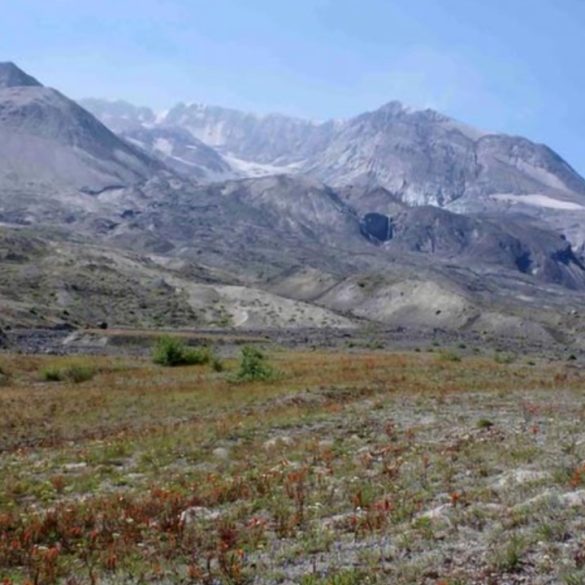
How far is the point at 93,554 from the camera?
1122 cm

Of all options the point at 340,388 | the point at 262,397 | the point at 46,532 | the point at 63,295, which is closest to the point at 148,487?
the point at 46,532

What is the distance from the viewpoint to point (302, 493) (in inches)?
550

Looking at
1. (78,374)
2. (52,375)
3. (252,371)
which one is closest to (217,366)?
(78,374)

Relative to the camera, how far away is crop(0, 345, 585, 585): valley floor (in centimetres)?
1003

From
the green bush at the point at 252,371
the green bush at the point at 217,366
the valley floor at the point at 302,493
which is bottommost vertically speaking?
the green bush at the point at 217,366

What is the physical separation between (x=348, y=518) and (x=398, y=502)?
1.11 metres

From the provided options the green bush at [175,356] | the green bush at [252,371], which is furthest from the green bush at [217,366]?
the green bush at [252,371]

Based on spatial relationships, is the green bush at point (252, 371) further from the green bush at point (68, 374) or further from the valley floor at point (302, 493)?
the valley floor at point (302, 493)

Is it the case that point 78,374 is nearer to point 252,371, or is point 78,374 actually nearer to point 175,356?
point 175,356

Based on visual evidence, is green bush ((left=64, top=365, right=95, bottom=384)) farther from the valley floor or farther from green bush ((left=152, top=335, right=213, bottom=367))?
the valley floor

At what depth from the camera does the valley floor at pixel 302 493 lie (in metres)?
10.0

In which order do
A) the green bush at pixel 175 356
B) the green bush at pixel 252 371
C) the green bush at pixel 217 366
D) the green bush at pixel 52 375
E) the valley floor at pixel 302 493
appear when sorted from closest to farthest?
the valley floor at pixel 302 493 < the green bush at pixel 252 371 < the green bush at pixel 52 375 < the green bush at pixel 217 366 < the green bush at pixel 175 356

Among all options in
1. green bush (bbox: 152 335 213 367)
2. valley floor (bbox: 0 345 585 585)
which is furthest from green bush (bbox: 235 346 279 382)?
green bush (bbox: 152 335 213 367)

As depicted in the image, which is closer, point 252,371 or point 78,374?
point 252,371
